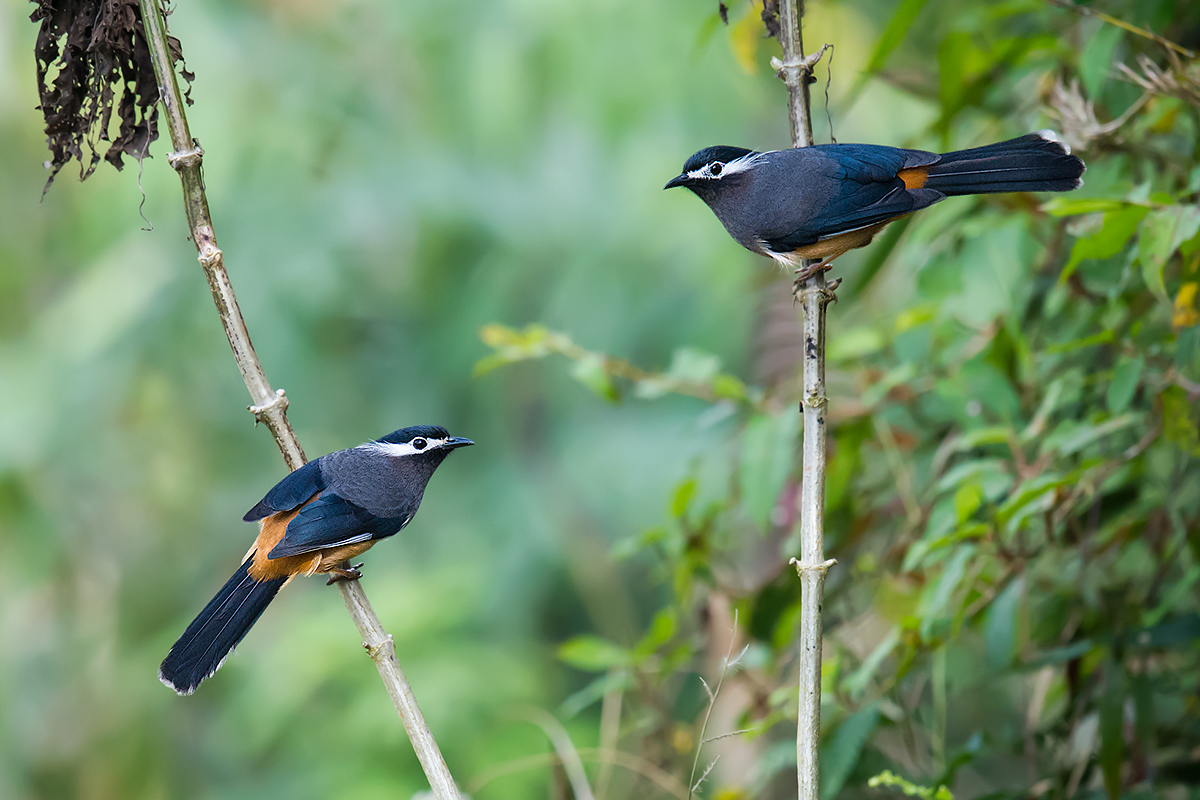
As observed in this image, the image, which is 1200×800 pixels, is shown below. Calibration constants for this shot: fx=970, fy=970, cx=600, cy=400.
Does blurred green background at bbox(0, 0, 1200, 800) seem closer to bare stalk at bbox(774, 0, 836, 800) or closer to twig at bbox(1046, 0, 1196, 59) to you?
twig at bbox(1046, 0, 1196, 59)

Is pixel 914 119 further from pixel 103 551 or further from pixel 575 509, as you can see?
pixel 103 551

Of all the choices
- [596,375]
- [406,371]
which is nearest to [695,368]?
[596,375]

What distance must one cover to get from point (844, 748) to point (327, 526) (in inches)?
46.1

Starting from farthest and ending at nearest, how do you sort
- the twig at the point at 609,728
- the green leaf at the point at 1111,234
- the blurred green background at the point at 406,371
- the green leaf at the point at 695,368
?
the blurred green background at the point at 406,371
the twig at the point at 609,728
the green leaf at the point at 695,368
the green leaf at the point at 1111,234

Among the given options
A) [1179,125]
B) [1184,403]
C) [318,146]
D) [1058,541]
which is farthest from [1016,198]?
[318,146]

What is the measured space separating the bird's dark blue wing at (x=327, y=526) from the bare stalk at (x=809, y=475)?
85 centimetres

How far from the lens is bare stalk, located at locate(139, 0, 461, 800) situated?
1.38 m

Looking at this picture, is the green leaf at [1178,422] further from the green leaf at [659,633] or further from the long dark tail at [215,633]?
the long dark tail at [215,633]

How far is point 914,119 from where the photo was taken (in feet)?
16.9

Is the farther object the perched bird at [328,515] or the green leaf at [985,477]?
the green leaf at [985,477]

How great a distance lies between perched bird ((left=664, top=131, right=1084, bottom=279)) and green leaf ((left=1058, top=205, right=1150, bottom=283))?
4.9 inches

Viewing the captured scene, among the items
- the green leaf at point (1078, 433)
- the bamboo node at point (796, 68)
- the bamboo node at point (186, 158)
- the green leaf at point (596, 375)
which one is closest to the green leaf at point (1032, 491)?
the green leaf at point (1078, 433)

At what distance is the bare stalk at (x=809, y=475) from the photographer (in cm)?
135

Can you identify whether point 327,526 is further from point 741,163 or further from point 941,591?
point 941,591
